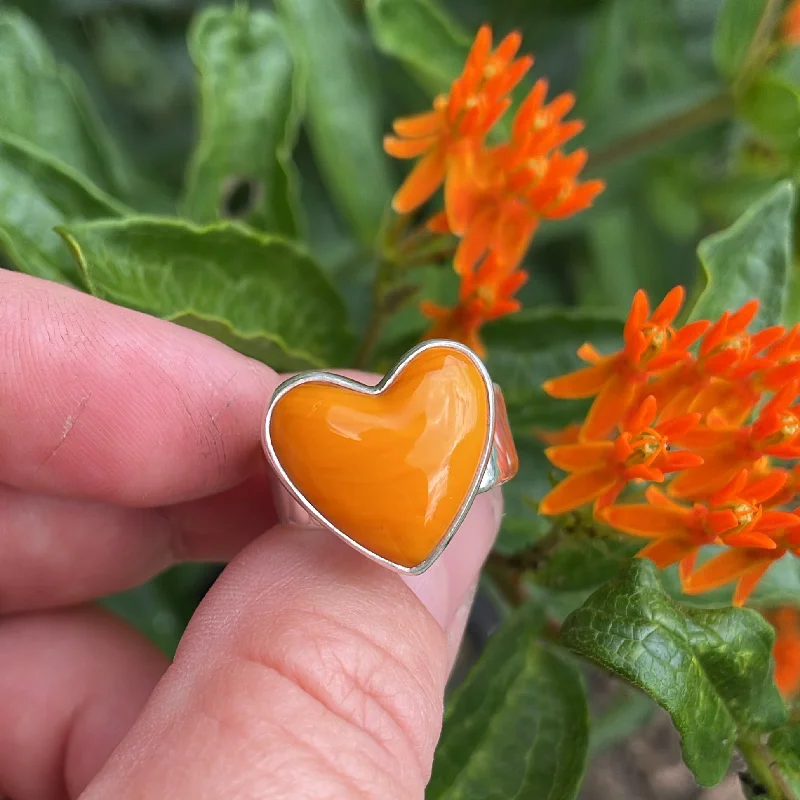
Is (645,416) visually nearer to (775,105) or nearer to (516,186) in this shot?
(516,186)

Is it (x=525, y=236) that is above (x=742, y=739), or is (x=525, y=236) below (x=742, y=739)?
above

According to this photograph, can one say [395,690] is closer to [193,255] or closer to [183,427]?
[183,427]

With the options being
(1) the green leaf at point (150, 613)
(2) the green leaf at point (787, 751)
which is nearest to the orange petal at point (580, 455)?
(2) the green leaf at point (787, 751)

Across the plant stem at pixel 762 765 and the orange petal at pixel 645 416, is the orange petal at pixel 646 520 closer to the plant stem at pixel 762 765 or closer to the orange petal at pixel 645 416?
the orange petal at pixel 645 416

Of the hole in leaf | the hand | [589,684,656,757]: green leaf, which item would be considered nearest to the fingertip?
the hand

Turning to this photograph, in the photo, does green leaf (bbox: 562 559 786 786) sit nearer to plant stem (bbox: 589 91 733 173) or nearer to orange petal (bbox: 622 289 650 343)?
orange petal (bbox: 622 289 650 343)

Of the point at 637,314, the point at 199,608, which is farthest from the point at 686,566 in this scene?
the point at 199,608


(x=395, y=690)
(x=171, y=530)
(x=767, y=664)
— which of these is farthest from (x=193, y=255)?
(x=767, y=664)
